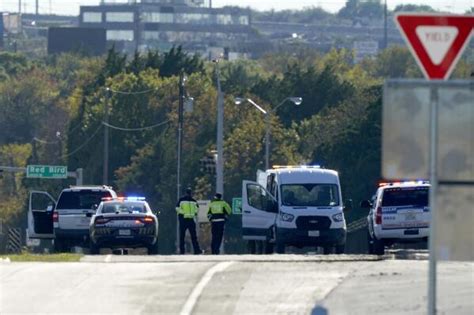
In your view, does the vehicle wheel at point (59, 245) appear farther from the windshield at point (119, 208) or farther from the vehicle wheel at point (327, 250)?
the vehicle wheel at point (327, 250)

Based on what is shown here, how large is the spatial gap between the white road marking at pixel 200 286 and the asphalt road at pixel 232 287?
0.5 inches

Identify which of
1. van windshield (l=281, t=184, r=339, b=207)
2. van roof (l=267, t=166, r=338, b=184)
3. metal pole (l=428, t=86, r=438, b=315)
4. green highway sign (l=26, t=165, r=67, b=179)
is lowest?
green highway sign (l=26, t=165, r=67, b=179)

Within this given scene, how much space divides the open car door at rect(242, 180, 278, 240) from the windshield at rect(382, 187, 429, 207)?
2969 millimetres

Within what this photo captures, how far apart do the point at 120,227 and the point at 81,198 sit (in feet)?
13.5

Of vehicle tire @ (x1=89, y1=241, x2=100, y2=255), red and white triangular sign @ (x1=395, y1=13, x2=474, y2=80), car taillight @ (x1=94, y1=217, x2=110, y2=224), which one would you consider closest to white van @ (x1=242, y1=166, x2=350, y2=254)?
car taillight @ (x1=94, y1=217, x2=110, y2=224)

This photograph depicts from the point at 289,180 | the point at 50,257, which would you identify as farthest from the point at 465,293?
the point at 289,180

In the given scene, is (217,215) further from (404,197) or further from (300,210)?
Result: (404,197)

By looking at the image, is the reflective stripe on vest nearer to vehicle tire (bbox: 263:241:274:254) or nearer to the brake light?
the brake light

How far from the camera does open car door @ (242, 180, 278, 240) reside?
35875 mm

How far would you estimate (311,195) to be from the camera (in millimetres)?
35656

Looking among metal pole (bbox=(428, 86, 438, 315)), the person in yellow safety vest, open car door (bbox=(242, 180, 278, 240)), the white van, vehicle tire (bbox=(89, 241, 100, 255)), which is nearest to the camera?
metal pole (bbox=(428, 86, 438, 315))

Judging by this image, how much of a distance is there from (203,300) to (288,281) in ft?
8.57

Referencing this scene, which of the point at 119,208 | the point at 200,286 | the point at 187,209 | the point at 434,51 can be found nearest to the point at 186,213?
the point at 187,209

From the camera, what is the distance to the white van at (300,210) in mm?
35281
